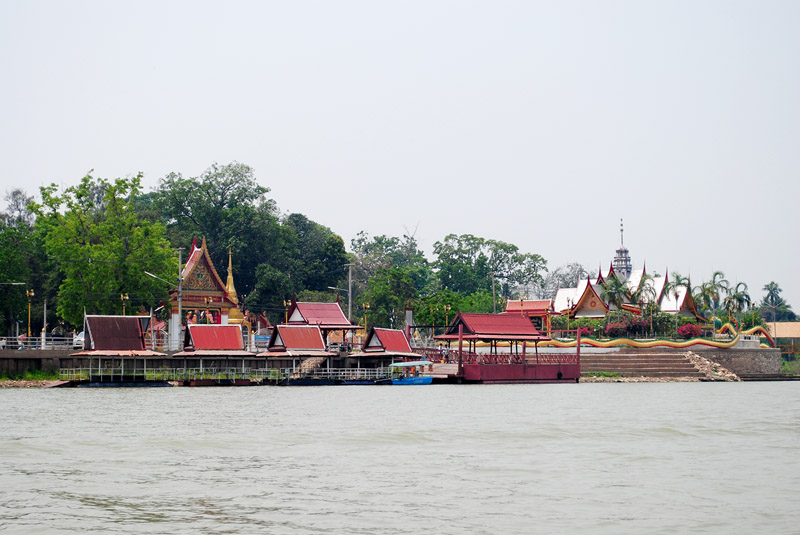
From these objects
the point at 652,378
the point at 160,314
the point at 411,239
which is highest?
the point at 411,239

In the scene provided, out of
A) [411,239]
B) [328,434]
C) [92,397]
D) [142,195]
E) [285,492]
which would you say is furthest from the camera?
[411,239]

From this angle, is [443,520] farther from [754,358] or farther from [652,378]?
[754,358]

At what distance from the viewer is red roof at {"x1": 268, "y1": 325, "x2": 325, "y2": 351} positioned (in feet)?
211

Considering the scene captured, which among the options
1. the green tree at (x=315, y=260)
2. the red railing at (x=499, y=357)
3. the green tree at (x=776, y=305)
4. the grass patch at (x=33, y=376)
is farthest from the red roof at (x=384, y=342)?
the green tree at (x=776, y=305)

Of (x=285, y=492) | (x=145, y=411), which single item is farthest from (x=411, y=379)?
(x=285, y=492)

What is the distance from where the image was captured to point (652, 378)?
7531 cm

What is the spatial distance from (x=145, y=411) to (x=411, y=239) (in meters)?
107

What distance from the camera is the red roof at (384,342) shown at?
66.2 meters

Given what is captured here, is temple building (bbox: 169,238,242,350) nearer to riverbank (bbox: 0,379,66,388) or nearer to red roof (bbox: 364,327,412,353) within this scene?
red roof (bbox: 364,327,412,353)

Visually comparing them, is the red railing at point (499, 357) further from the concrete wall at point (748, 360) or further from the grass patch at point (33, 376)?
the grass patch at point (33, 376)

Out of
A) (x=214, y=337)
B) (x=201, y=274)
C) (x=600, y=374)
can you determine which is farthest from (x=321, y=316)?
(x=600, y=374)

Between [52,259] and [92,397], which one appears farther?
[52,259]

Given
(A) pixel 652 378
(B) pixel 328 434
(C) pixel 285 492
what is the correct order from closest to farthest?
1. (C) pixel 285 492
2. (B) pixel 328 434
3. (A) pixel 652 378

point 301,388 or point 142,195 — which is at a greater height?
point 142,195
